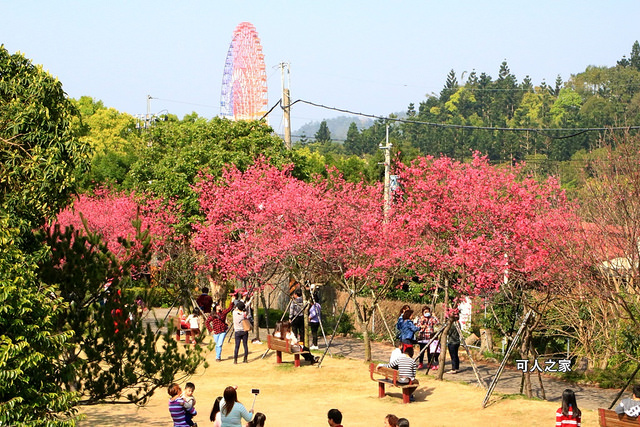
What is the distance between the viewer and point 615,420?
46.0ft

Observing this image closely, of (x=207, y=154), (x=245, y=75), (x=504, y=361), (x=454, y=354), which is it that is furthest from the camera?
(x=245, y=75)

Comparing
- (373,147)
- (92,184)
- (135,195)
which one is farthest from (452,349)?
(373,147)

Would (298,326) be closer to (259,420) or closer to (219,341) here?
(219,341)

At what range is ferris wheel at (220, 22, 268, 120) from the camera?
5347 cm

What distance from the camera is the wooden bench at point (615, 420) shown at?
13734 millimetres

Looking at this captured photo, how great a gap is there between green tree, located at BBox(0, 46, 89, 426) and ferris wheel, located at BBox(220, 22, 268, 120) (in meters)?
40.1

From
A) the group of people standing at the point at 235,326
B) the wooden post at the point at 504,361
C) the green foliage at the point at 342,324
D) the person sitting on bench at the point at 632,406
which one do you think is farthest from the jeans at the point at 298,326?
the person sitting on bench at the point at 632,406

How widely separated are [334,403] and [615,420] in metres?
7.07

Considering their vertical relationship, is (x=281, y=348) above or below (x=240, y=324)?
below

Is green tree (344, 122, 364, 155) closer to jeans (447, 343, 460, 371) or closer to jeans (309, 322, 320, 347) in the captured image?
jeans (309, 322, 320, 347)

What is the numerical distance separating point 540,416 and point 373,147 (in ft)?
487

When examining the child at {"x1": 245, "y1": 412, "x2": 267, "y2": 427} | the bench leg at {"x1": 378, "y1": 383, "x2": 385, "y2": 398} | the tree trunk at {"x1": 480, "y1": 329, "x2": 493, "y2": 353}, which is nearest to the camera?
the child at {"x1": 245, "y1": 412, "x2": 267, "y2": 427}

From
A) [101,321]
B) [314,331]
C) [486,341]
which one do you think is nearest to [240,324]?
[314,331]

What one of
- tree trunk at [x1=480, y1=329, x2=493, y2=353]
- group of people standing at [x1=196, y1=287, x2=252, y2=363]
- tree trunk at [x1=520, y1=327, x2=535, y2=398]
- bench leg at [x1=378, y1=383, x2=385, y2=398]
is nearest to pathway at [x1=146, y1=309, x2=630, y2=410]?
tree trunk at [x1=480, y1=329, x2=493, y2=353]
